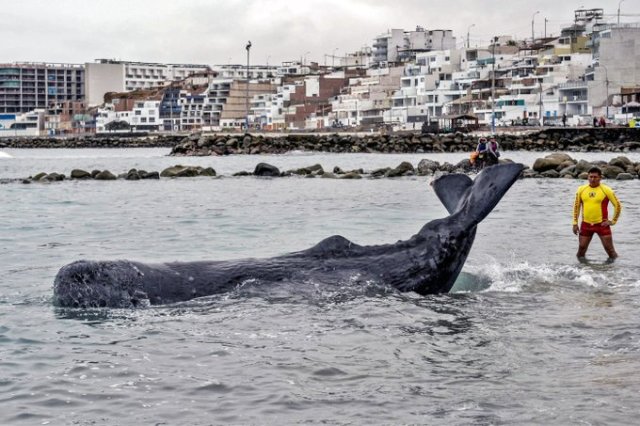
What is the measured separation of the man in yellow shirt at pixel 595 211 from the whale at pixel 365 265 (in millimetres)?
4428

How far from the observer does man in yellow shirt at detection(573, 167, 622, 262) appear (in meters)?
15.2

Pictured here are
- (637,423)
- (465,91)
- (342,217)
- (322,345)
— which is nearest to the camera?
(637,423)

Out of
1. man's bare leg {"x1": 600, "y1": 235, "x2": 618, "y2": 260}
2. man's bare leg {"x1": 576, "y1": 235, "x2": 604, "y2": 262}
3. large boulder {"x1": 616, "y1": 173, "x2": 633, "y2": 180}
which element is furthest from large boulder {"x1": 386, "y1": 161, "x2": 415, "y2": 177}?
man's bare leg {"x1": 600, "y1": 235, "x2": 618, "y2": 260}

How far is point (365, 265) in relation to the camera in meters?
11.2

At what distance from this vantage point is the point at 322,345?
934 cm

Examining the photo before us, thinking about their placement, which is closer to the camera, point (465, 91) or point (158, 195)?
point (158, 195)

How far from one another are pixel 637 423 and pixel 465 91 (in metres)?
140

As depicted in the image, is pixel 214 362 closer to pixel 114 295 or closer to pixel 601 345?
pixel 114 295

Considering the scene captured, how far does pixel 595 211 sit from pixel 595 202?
140 millimetres

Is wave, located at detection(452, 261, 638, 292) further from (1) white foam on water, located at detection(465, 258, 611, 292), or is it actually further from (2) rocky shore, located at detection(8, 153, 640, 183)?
(2) rocky shore, located at detection(8, 153, 640, 183)

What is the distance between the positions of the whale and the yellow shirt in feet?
14.5

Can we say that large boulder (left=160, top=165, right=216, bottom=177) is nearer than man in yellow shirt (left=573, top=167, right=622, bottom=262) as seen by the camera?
No

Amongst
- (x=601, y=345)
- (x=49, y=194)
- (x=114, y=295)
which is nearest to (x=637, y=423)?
(x=601, y=345)

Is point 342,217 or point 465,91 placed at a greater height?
point 465,91
